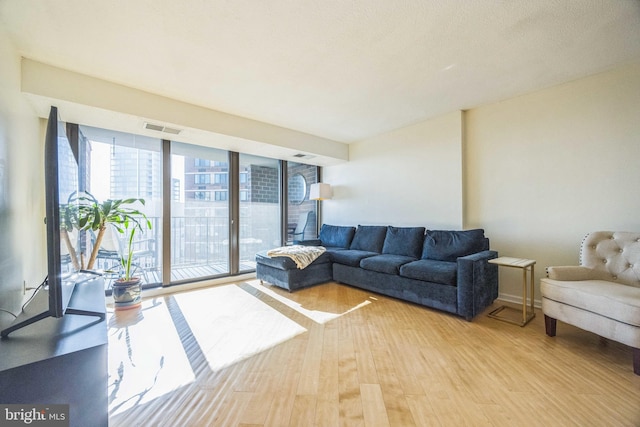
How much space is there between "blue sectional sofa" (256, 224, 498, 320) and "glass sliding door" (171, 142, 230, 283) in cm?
82

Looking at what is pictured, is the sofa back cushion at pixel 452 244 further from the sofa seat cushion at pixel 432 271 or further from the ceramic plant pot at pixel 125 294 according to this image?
the ceramic plant pot at pixel 125 294

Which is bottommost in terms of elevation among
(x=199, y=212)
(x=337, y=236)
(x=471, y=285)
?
→ (x=471, y=285)

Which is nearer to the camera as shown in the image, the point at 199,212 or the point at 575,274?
the point at 575,274

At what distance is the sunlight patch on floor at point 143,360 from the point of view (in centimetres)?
152

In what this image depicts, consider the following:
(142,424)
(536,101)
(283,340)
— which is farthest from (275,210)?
(536,101)

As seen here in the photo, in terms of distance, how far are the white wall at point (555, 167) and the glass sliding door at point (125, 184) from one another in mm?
4352

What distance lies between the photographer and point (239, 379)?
1.63 meters

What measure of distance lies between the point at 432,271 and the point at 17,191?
3727 millimetres

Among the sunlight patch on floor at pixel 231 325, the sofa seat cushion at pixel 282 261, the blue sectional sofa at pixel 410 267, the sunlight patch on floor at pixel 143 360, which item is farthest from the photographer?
the sofa seat cushion at pixel 282 261

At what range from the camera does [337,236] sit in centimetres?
451

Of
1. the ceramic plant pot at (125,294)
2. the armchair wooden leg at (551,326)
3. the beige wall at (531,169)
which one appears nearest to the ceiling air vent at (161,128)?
the ceramic plant pot at (125,294)

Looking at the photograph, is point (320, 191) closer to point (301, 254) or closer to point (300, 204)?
point (300, 204)

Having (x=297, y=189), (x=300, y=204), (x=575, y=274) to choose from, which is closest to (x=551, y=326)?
(x=575, y=274)

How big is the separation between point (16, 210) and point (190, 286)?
2.09 metres
